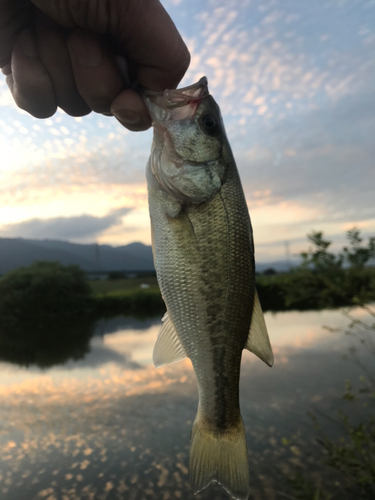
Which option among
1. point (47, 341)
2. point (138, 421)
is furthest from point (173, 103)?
point (47, 341)

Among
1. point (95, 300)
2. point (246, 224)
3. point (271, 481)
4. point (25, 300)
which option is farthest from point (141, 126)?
point (95, 300)

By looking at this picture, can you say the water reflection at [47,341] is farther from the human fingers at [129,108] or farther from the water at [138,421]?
the human fingers at [129,108]

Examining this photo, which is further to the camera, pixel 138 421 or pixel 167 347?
pixel 138 421

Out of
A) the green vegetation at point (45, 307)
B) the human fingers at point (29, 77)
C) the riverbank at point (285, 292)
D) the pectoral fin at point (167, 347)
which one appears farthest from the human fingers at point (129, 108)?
the green vegetation at point (45, 307)

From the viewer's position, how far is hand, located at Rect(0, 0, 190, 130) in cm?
186

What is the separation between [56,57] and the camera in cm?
212

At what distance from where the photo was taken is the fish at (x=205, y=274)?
1929 mm

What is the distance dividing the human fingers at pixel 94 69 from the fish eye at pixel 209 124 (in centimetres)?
54

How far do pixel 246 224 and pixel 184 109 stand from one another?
2.68 feet

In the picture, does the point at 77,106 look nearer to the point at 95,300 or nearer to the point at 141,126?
the point at 141,126

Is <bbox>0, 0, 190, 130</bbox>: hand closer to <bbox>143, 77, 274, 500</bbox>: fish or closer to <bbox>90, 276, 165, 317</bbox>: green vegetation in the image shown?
<bbox>143, 77, 274, 500</bbox>: fish

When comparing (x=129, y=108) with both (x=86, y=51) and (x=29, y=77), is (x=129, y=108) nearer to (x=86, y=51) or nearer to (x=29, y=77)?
(x=86, y=51)

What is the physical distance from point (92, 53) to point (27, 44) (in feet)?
1.42

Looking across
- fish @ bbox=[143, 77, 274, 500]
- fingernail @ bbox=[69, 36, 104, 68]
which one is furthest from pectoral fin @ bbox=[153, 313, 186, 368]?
fingernail @ bbox=[69, 36, 104, 68]
